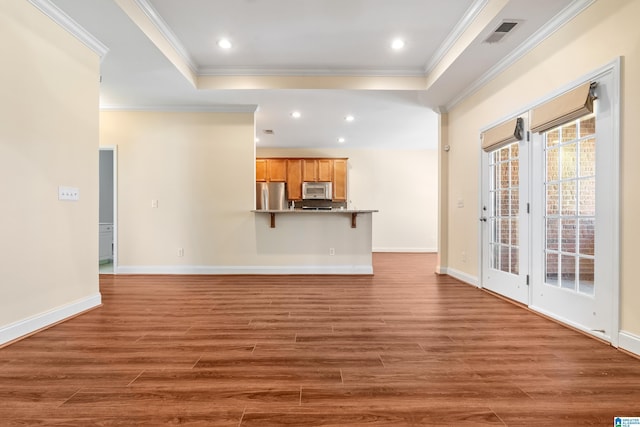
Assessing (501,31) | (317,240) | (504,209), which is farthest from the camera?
(317,240)

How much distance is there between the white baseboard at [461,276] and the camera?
433 centimetres

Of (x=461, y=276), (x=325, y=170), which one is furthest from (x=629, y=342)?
(x=325, y=170)

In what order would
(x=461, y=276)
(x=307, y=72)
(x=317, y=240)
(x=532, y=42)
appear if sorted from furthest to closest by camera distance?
(x=317, y=240), (x=461, y=276), (x=307, y=72), (x=532, y=42)

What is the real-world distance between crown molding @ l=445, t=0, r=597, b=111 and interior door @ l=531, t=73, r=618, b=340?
26.0 inches

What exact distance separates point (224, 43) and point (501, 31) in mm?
2802

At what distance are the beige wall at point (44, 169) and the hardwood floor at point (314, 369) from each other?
306 mm

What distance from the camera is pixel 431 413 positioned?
4.93 ft

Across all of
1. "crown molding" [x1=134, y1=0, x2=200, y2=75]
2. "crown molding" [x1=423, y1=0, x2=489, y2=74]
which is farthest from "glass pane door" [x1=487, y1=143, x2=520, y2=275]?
"crown molding" [x1=134, y1=0, x2=200, y2=75]

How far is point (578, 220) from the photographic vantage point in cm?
270

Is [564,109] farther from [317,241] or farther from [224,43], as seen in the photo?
[317,241]

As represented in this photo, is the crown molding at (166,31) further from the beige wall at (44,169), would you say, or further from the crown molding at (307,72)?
the beige wall at (44,169)

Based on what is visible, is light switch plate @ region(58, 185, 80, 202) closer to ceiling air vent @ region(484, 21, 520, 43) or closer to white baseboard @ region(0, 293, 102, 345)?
white baseboard @ region(0, 293, 102, 345)

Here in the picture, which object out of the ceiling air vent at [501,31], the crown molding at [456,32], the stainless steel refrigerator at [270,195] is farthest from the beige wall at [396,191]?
the ceiling air vent at [501,31]

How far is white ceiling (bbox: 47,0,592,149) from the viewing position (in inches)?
120
